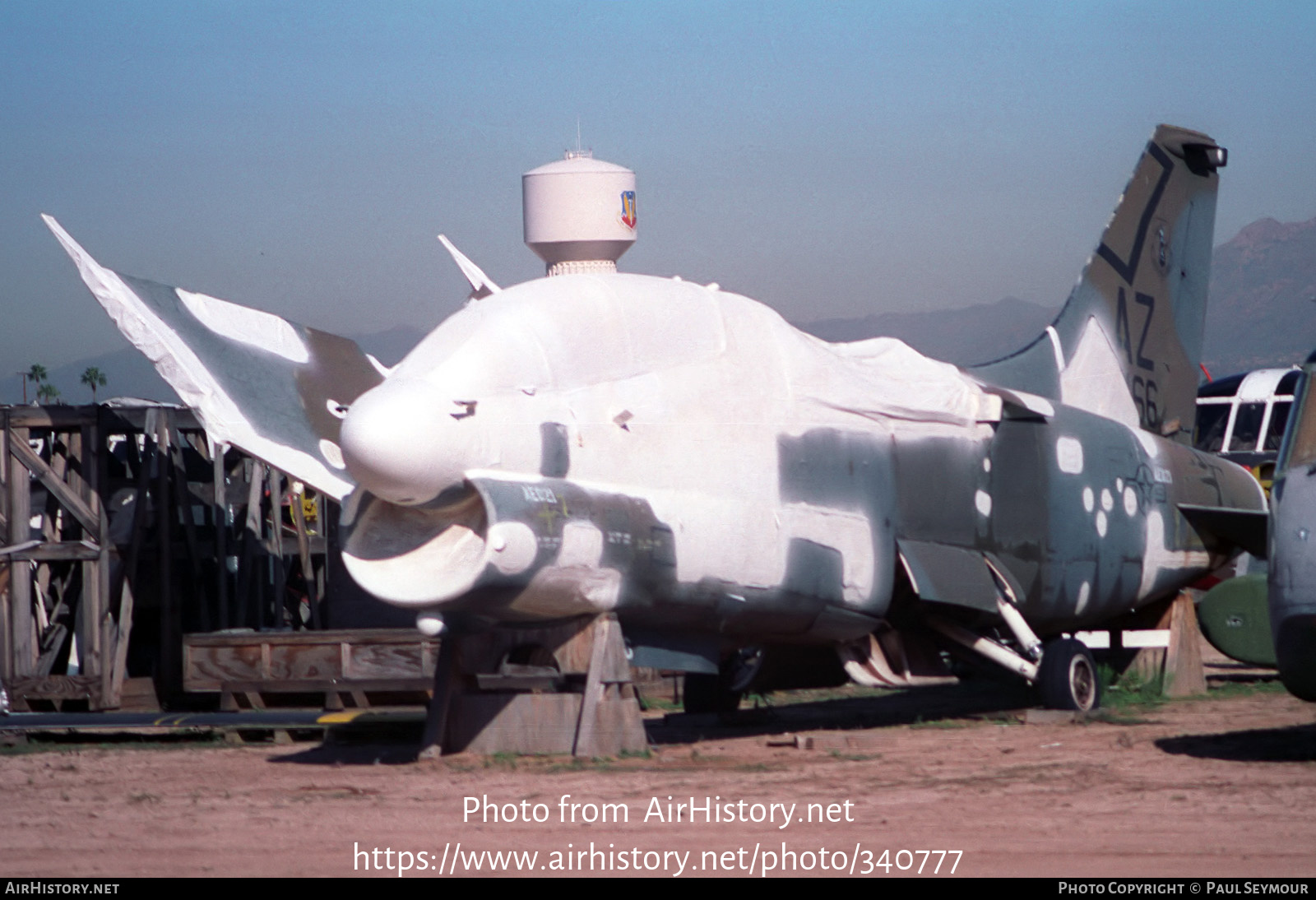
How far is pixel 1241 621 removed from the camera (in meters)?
15.1

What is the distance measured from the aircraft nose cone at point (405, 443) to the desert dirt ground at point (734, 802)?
6.09 feet

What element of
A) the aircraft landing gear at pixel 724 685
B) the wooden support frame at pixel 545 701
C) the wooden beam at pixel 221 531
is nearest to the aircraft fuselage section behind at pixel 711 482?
the wooden support frame at pixel 545 701

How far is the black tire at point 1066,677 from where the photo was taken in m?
13.1

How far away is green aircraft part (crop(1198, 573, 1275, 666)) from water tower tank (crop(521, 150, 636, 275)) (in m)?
11.6

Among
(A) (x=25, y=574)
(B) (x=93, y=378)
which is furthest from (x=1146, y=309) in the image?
(B) (x=93, y=378)

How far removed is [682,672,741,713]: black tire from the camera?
13742 millimetres

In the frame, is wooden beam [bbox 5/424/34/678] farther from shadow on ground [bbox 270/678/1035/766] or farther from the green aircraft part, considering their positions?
the green aircraft part

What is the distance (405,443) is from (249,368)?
20.4ft

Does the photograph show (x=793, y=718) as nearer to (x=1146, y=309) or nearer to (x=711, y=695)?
(x=711, y=695)

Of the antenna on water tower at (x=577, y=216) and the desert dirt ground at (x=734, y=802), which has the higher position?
the antenna on water tower at (x=577, y=216)

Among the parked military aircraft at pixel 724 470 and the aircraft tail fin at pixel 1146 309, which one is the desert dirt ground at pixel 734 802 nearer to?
the parked military aircraft at pixel 724 470

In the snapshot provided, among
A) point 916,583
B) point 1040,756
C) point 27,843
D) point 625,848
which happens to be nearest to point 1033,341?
point 916,583

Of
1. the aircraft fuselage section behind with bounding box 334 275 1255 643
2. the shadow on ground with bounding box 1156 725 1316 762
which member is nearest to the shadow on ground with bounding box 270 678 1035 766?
the aircraft fuselage section behind with bounding box 334 275 1255 643
